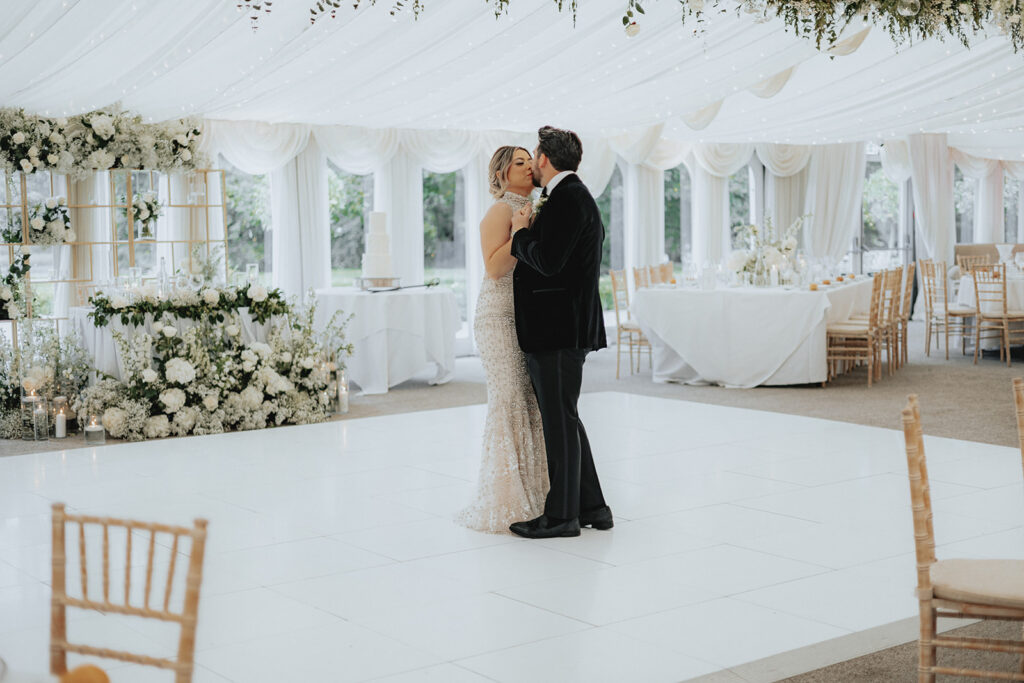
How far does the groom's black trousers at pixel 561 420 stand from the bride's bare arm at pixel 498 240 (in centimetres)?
39

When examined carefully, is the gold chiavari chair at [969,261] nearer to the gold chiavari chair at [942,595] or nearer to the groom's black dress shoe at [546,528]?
the groom's black dress shoe at [546,528]

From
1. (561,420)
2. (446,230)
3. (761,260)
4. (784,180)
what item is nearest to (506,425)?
(561,420)

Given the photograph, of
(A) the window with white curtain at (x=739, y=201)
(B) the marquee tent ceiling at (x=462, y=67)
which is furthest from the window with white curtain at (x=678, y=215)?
(B) the marquee tent ceiling at (x=462, y=67)

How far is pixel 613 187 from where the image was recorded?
1455 cm

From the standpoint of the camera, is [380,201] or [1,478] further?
[380,201]

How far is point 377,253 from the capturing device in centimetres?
1035

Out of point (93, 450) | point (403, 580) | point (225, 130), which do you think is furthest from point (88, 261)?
point (403, 580)

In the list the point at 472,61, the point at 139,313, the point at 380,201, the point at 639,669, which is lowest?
the point at 639,669

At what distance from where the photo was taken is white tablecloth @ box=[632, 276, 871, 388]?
996cm

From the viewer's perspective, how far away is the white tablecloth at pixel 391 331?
10.1 m

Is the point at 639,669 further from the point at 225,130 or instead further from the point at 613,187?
the point at 613,187

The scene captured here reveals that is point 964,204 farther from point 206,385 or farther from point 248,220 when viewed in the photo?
point 206,385

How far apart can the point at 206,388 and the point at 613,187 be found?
7644 mm

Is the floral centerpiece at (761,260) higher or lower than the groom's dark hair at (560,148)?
lower
